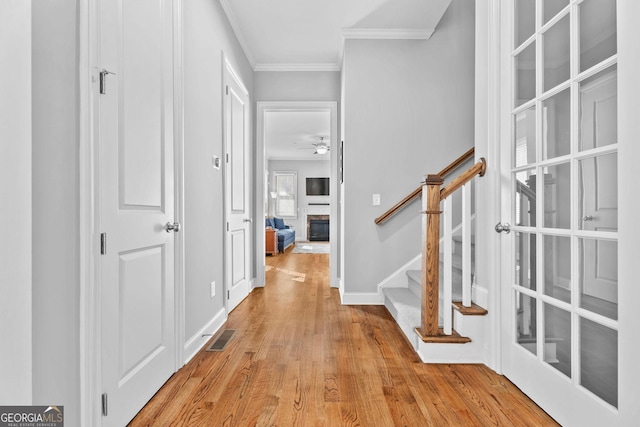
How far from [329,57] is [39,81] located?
3554 mm

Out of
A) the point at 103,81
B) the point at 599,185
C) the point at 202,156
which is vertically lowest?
the point at 599,185

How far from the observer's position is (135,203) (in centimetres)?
168

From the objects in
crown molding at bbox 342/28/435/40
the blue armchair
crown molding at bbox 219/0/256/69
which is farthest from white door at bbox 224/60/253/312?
the blue armchair

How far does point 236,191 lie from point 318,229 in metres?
8.01

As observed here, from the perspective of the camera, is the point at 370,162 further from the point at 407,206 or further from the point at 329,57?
the point at 329,57

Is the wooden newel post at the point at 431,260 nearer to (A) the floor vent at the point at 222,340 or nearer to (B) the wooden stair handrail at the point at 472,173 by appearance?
(B) the wooden stair handrail at the point at 472,173

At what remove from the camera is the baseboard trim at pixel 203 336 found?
2273 millimetres

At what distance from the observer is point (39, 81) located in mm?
1122

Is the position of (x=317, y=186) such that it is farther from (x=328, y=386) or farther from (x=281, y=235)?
(x=328, y=386)

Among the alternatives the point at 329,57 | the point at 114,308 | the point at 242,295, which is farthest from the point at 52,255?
the point at 329,57

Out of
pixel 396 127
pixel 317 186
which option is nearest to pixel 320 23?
pixel 396 127

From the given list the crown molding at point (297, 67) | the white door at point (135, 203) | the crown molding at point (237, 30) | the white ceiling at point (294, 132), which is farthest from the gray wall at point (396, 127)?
the white door at point (135, 203)

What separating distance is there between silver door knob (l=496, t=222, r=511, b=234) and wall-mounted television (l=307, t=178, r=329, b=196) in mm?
9548

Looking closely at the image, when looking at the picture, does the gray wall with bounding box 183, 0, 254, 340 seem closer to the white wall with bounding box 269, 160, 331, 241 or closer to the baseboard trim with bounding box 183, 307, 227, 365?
the baseboard trim with bounding box 183, 307, 227, 365
